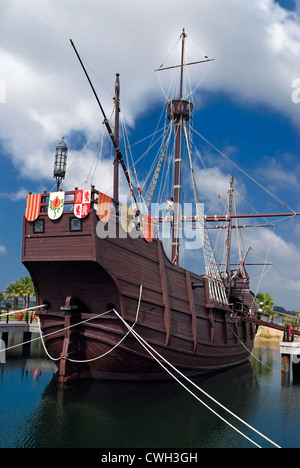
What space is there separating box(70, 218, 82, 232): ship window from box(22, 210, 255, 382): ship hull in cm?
12

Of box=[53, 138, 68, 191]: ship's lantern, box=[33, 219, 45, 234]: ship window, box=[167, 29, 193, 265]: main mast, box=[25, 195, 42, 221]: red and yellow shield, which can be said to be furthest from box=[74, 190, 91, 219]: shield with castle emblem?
box=[167, 29, 193, 265]: main mast

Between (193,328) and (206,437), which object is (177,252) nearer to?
(193,328)

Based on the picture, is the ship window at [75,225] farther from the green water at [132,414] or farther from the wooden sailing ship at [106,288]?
the green water at [132,414]

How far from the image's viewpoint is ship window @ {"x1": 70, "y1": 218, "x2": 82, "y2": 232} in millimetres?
11648

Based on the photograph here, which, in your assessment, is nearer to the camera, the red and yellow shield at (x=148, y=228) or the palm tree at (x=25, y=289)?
the red and yellow shield at (x=148, y=228)

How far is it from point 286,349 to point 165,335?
8.24m

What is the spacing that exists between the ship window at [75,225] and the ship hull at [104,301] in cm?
12

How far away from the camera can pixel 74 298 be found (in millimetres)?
12828

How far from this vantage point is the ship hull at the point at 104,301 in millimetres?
11828

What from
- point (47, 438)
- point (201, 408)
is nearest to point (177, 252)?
point (201, 408)

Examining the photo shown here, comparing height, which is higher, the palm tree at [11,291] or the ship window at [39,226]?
the ship window at [39,226]

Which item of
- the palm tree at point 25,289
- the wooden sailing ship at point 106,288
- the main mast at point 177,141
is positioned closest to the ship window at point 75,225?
the wooden sailing ship at point 106,288

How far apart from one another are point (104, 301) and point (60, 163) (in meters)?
6.79

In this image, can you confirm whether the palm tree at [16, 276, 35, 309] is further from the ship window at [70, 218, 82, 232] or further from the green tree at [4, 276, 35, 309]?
the ship window at [70, 218, 82, 232]
